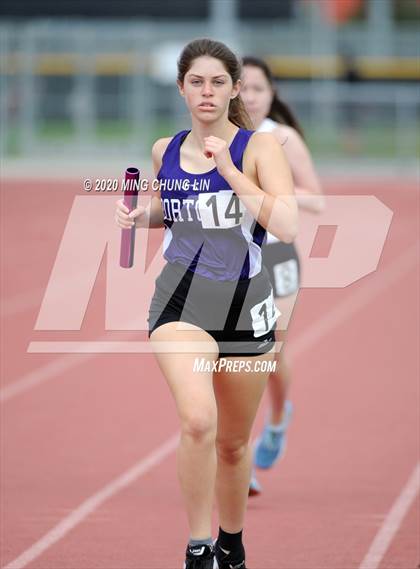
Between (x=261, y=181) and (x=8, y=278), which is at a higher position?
(x=261, y=181)

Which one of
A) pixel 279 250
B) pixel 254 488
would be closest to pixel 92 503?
pixel 254 488

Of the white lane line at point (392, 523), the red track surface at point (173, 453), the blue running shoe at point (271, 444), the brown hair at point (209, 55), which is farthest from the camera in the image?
the blue running shoe at point (271, 444)

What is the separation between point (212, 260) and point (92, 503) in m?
2.14

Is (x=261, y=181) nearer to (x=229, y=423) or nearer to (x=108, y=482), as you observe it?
(x=229, y=423)

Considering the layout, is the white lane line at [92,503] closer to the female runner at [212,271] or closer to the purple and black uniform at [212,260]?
the female runner at [212,271]

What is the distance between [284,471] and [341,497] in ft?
2.34

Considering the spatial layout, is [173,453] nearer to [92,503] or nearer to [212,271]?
[92,503]

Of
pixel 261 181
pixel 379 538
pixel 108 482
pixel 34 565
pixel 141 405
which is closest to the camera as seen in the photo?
pixel 261 181

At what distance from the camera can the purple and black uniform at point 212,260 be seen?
15.3 ft

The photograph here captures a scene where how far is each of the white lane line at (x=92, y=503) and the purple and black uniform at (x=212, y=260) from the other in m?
1.29

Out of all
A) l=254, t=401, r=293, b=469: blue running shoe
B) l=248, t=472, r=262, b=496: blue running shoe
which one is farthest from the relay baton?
l=254, t=401, r=293, b=469: blue running shoe

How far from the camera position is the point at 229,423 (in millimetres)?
4871

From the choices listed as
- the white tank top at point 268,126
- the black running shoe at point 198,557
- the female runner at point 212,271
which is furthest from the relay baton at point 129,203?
the white tank top at point 268,126

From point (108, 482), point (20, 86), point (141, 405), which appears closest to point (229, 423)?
point (108, 482)
